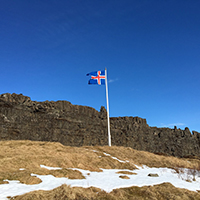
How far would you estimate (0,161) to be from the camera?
10.8m

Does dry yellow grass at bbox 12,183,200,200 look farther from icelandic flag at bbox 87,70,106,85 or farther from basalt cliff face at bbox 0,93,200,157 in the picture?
basalt cliff face at bbox 0,93,200,157

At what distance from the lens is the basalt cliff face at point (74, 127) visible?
3440 centimetres

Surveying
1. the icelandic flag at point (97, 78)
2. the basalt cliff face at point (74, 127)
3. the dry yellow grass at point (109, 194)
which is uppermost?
the icelandic flag at point (97, 78)

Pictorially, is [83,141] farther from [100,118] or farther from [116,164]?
[116,164]

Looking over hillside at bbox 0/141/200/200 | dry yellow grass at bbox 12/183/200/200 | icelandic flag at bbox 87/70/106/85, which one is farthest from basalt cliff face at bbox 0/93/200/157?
dry yellow grass at bbox 12/183/200/200

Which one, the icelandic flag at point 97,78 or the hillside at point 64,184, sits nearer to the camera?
the hillside at point 64,184

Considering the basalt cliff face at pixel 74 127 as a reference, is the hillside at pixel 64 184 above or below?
below

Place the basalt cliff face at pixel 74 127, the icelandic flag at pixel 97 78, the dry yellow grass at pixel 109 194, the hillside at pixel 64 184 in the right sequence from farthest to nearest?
the basalt cliff face at pixel 74 127 < the icelandic flag at pixel 97 78 < the hillside at pixel 64 184 < the dry yellow grass at pixel 109 194

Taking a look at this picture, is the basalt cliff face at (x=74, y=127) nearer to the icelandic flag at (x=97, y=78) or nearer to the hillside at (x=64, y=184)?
the icelandic flag at (x=97, y=78)

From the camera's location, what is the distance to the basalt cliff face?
34397 mm

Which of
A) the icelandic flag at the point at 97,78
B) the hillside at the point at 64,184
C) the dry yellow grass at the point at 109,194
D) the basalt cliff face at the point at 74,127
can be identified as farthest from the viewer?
the basalt cliff face at the point at 74,127

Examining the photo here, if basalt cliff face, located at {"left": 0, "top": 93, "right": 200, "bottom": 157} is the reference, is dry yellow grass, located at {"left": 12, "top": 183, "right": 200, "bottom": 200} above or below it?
below

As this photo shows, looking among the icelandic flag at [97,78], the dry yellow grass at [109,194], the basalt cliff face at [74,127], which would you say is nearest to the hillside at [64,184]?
the dry yellow grass at [109,194]

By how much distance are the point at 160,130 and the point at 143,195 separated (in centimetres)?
5631
